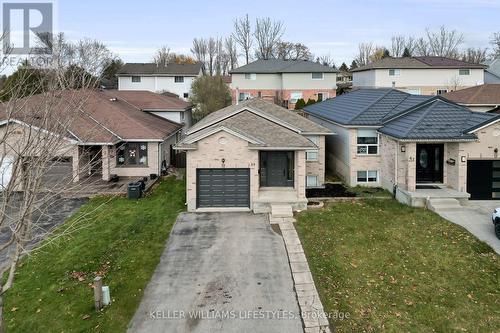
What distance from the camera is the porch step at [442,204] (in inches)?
808

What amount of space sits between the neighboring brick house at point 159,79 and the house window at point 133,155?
3481 centimetres

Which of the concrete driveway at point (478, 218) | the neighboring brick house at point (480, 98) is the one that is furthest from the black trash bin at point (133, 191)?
the neighboring brick house at point (480, 98)

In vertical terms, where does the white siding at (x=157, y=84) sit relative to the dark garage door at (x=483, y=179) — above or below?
above

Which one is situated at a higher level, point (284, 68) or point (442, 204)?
point (284, 68)

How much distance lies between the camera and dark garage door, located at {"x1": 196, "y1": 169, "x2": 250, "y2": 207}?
71.2ft

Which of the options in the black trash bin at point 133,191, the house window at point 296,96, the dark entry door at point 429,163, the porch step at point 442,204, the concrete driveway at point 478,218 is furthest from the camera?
the house window at point 296,96

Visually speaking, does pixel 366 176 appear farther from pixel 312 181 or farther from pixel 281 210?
pixel 281 210

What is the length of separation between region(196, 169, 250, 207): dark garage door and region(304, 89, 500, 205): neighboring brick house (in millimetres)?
7305

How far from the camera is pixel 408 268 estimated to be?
1464 centimetres

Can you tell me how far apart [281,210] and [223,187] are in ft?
10.4

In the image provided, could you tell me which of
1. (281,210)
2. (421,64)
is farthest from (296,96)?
(281,210)

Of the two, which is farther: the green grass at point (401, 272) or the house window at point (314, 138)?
the house window at point (314, 138)

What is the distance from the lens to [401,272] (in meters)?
14.4

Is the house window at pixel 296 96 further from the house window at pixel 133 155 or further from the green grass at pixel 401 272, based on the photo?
the green grass at pixel 401 272
